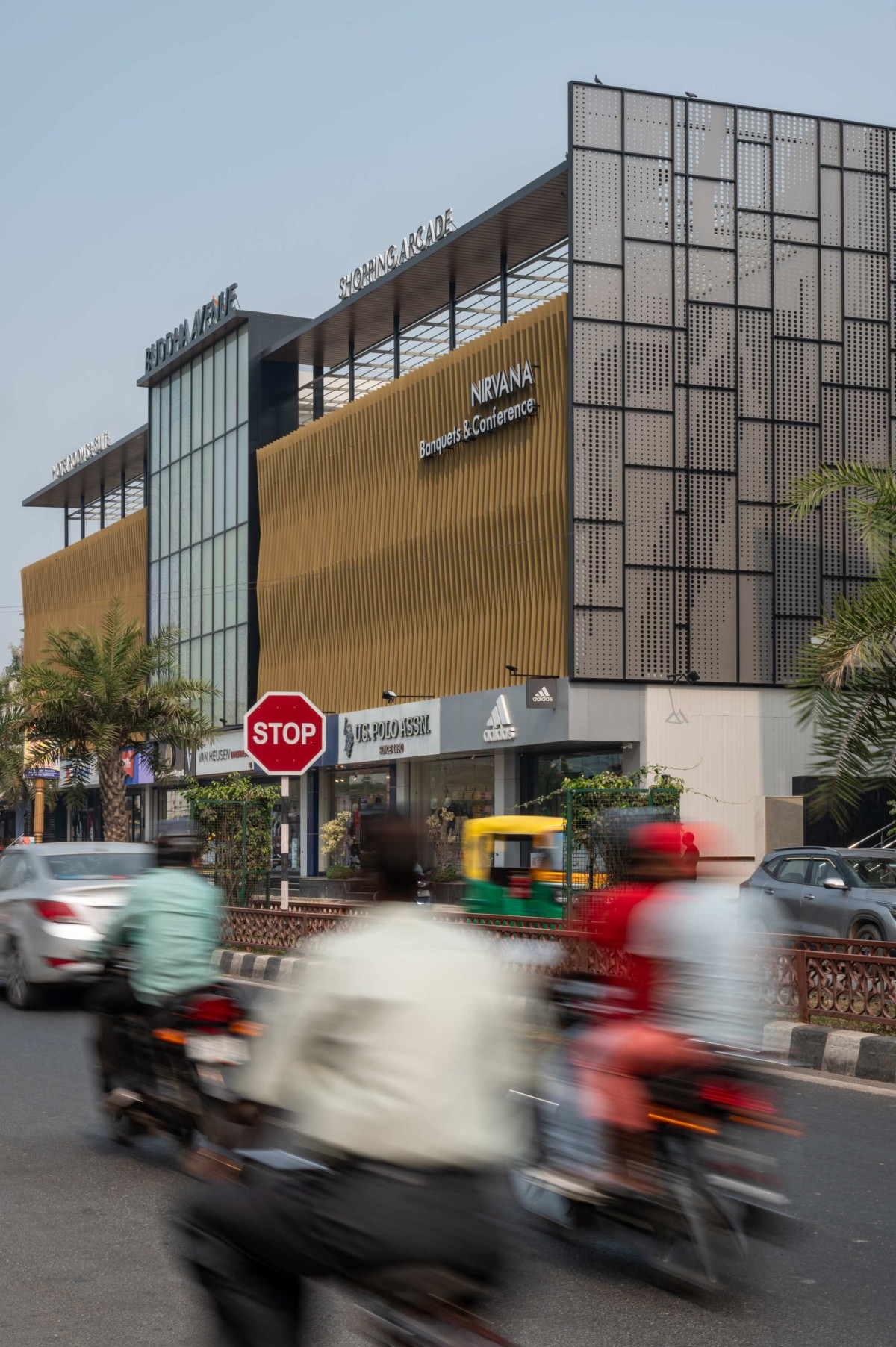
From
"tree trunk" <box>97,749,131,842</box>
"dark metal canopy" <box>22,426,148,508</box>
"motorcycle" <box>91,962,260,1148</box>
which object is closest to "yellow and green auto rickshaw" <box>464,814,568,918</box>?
"motorcycle" <box>91,962,260,1148</box>

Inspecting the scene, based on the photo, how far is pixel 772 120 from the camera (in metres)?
38.2

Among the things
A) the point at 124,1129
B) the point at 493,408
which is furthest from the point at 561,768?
the point at 124,1129

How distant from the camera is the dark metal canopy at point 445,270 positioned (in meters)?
37.5

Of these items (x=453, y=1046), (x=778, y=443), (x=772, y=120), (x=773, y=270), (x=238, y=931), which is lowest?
(x=238, y=931)

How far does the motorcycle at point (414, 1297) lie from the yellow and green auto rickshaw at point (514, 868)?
14380 mm

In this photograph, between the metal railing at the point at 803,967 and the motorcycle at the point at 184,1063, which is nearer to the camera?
the motorcycle at the point at 184,1063

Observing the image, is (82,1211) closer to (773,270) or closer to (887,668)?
(887,668)

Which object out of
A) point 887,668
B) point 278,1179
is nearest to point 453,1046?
point 278,1179

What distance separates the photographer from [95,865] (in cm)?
1528

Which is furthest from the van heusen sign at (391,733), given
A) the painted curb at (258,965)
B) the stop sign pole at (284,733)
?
the stop sign pole at (284,733)

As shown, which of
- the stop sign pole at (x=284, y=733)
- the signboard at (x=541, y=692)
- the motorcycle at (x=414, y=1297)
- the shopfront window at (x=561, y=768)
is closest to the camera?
the motorcycle at (x=414, y=1297)

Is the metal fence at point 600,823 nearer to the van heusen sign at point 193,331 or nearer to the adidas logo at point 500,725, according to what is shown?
the adidas logo at point 500,725

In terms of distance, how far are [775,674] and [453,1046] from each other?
35.1 metres

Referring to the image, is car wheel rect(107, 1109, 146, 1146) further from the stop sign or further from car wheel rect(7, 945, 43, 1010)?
the stop sign
